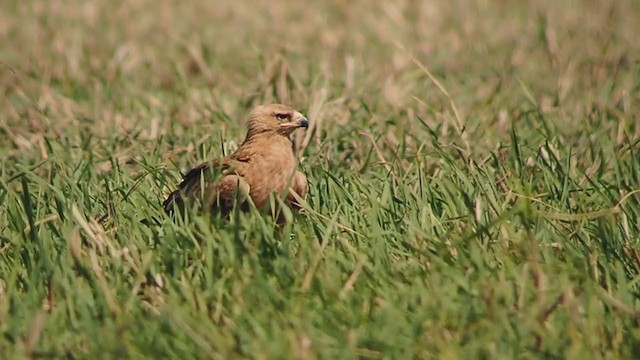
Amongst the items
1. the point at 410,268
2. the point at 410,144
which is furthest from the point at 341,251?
the point at 410,144

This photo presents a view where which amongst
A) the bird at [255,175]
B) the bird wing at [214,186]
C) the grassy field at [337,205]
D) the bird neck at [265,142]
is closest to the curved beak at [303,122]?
the bird at [255,175]

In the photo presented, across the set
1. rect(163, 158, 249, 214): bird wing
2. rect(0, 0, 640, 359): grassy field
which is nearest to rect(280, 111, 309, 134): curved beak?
rect(0, 0, 640, 359): grassy field

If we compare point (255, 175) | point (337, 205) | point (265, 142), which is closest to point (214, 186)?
point (255, 175)

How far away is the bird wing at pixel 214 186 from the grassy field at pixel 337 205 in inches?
6.0

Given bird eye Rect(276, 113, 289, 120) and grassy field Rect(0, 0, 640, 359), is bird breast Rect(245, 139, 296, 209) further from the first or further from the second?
bird eye Rect(276, 113, 289, 120)

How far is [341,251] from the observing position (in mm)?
5742

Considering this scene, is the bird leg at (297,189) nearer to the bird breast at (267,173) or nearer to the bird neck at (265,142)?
the bird breast at (267,173)

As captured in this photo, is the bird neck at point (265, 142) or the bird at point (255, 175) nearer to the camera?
the bird at point (255, 175)

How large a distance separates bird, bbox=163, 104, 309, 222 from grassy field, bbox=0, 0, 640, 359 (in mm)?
146

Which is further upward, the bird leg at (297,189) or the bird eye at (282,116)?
the bird eye at (282,116)

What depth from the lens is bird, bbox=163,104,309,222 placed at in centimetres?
622

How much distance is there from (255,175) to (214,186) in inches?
18.7

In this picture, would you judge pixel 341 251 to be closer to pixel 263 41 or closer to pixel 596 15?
pixel 263 41

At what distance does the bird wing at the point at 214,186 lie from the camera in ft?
20.3
